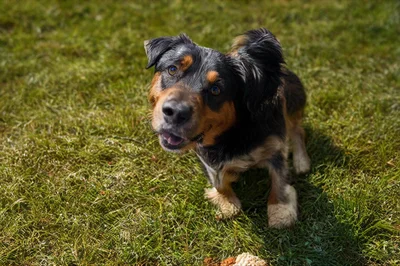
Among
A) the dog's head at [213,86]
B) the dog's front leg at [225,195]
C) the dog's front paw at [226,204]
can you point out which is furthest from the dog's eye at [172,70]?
the dog's front paw at [226,204]

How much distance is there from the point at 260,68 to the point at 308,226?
1470 mm

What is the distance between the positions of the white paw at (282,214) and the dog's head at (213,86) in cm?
→ 85

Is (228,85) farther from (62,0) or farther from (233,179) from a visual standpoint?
(62,0)

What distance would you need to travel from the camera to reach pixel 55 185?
4496mm

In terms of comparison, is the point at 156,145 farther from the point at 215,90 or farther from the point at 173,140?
the point at 215,90

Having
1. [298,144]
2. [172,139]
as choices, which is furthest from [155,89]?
[298,144]

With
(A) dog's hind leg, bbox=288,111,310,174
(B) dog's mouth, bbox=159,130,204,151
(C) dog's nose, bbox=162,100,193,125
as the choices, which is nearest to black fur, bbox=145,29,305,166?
(C) dog's nose, bbox=162,100,193,125

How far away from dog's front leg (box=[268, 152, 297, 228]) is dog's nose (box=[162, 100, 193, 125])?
3.42 feet

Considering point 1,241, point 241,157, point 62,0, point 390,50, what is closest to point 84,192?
point 1,241

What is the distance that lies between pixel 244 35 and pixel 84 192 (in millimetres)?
2118

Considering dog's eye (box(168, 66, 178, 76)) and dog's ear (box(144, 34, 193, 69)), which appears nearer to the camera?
dog's eye (box(168, 66, 178, 76))

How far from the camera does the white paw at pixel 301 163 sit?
4496mm

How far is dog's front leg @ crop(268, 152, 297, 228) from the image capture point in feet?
13.0

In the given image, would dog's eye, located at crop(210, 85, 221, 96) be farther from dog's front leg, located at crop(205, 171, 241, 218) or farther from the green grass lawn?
the green grass lawn
